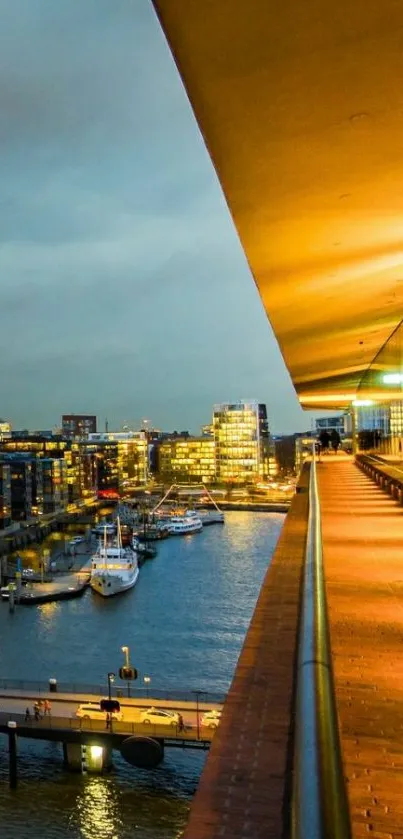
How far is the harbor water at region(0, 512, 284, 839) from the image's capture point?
43.0 feet

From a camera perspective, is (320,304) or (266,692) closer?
(266,692)

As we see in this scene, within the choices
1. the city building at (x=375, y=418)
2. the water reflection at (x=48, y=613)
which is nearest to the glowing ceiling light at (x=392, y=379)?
the city building at (x=375, y=418)

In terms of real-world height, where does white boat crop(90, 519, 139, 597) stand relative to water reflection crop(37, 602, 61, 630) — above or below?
above

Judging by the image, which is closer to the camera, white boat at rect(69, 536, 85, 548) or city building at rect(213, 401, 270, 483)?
white boat at rect(69, 536, 85, 548)

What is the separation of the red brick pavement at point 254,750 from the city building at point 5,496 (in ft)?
158

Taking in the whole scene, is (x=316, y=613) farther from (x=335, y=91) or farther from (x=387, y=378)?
(x=387, y=378)

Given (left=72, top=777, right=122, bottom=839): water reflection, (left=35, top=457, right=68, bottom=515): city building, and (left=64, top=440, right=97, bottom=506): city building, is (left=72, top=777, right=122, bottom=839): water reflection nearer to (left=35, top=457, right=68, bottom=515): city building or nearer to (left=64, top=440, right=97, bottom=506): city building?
(left=35, top=457, right=68, bottom=515): city building

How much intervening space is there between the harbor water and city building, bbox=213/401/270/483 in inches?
1772

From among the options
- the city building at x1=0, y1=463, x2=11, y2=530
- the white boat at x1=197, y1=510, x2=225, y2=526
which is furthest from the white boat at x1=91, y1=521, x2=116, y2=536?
the white boat at x1=197, y1=510, x2=225, y2=526

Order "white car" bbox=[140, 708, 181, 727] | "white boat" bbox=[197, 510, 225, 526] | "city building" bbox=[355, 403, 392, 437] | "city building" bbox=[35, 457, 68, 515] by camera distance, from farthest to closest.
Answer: "city building" bbox=[35, 457, 68, 515] → "white boat" bbox=[197, 510, 225, 526] → "white car" bbox=[140, 708, 181, 727] → "city building" bbox=[355, 403, 392, 437]

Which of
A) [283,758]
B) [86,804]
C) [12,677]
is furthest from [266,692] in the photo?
[12,677]

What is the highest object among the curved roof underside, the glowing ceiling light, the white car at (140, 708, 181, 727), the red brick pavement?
the curved roof underside

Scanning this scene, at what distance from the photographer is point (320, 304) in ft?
19.9

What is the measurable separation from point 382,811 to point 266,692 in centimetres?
56
